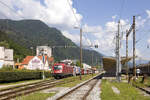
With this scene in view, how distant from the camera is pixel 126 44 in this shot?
48.5 m

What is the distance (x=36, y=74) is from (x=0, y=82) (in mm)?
13529

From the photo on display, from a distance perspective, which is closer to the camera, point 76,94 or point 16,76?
point 76,94

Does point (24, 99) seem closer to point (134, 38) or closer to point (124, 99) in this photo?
point (124, 99)

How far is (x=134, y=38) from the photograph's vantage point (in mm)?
34750

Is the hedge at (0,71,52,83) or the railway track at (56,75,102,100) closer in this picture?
the railway track at (56,75,102,100)

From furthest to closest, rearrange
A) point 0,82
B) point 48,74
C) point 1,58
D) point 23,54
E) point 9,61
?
point 23,54, point 9,61, point 1,58, point 48,74, point 0,82

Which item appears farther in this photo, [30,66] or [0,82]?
[30,66]

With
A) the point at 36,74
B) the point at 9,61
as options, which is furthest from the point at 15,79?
the point at 9,61

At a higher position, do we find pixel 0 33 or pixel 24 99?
pixel 0 33

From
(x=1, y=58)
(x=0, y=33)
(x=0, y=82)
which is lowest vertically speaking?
(x=0, y=82)

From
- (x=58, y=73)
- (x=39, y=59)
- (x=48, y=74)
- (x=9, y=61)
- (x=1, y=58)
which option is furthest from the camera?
(x=39, y=59)

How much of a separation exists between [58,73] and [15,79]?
1427 centimetres

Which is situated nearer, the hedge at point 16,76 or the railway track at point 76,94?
the railway track at point 76,94

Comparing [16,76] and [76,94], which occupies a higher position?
[16,76]
